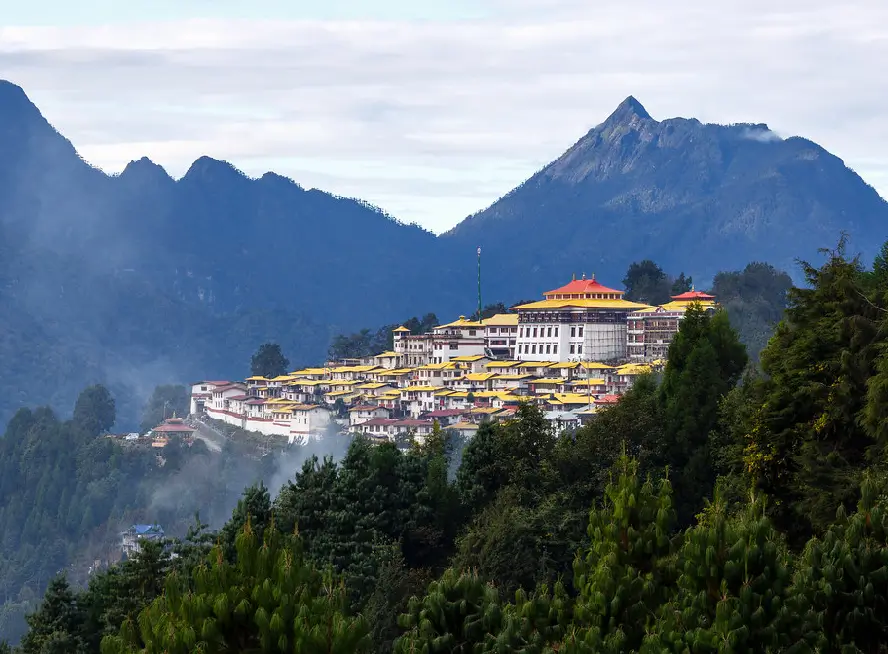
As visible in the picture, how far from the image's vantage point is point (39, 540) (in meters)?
80.8

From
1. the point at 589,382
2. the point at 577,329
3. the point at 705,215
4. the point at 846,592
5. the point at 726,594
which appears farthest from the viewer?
the point at 705,215

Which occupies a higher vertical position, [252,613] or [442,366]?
[442,366]

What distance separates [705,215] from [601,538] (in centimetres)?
17378

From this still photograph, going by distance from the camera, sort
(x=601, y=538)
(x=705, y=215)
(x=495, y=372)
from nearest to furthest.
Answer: (x=601, y=538) → (x=495, y=372) → (x=705, y=215)

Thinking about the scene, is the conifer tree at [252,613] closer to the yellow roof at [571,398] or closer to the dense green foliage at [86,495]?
the yellow roof at [571,398]

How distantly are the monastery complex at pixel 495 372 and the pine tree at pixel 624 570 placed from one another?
40396 mm

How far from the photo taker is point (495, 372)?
68.4 metres

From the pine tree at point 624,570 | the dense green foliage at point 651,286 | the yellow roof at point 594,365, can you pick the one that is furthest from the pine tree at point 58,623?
the dense green foliage at point 651,286

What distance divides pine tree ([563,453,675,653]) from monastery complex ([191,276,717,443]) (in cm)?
4040

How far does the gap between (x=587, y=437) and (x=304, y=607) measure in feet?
58.5

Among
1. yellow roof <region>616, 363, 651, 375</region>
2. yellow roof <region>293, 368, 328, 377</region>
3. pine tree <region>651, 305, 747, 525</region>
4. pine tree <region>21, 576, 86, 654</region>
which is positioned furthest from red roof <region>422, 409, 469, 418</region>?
pine tree <region>21, 576, 86, 654</region>

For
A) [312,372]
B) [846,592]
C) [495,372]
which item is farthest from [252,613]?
[312,372]

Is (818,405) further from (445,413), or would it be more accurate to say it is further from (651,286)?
(651,286)

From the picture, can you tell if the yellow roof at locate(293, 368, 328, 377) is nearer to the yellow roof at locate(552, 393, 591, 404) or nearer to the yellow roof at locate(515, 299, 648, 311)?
the yellow roof at locate(515, 299, 648, 311)
